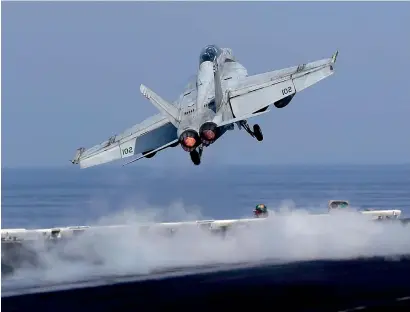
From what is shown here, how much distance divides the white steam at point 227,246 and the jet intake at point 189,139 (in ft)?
19.3

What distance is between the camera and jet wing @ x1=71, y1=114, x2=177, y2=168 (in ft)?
144

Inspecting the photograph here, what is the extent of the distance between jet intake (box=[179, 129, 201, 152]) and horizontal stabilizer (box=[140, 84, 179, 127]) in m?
1.66

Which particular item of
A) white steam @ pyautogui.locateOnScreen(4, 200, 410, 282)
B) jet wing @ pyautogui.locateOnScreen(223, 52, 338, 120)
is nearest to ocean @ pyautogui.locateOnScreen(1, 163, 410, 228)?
white steam @ pyautogui.locateOnScreen(4, 200, 410, 282)

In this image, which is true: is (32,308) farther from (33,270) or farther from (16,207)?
(16,207)

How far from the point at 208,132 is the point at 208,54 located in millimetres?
8169

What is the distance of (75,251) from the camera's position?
44.9 m

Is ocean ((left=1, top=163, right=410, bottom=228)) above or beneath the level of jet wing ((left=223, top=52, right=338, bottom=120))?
above

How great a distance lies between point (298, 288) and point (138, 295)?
20.7 ft

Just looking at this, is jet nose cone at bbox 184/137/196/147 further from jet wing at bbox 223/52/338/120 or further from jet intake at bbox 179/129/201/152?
jet wing at bbox 223/52/338/120

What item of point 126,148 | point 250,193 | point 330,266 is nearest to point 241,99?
point 126,148

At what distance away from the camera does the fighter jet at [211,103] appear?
40531 mm

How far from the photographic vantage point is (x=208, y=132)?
38562 mm

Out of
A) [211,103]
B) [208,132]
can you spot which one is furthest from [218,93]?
[208,132]

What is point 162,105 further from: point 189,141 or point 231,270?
point 231,270
